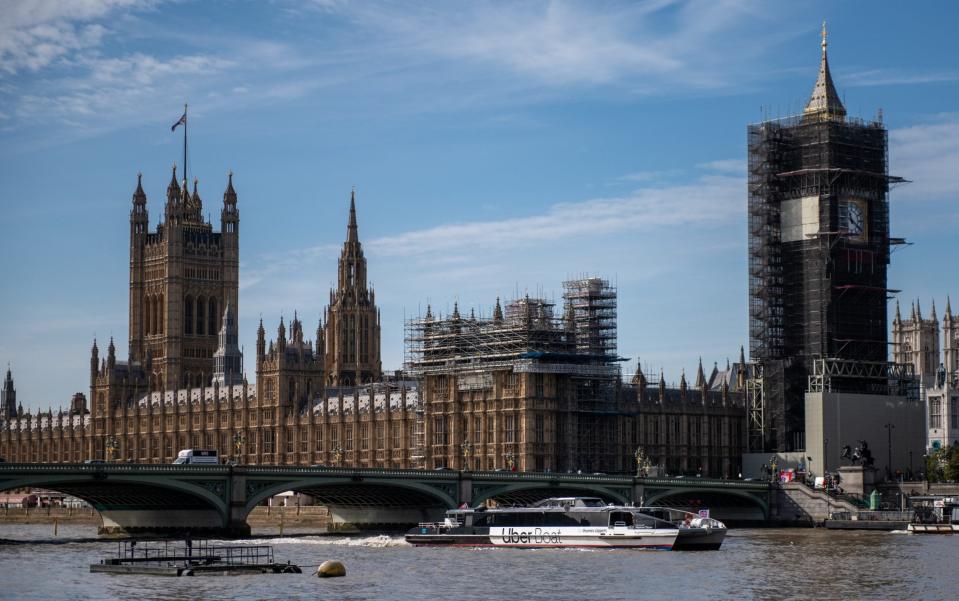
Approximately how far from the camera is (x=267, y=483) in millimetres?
119375

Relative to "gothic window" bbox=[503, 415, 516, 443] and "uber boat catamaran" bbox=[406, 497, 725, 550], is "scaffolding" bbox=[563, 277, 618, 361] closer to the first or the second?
"gothic window" bbox=[503, 415, 516, 443]

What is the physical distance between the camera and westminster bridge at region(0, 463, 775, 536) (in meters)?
113

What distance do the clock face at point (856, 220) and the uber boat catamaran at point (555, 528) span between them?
52798mm

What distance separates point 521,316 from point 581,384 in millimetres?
8002

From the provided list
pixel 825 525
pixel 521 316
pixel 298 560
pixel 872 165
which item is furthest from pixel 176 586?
pixel 872 165

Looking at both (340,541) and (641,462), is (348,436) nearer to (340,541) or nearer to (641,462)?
(641,462)

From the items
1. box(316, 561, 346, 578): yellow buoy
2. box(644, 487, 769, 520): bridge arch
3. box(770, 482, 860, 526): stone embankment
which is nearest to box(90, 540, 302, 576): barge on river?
box(316, 561, 346, 578): yellow buoy

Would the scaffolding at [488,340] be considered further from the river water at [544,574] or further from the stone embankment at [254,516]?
the river water at [544,574]

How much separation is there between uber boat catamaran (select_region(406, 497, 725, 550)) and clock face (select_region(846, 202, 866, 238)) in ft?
173

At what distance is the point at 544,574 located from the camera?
89438 mm

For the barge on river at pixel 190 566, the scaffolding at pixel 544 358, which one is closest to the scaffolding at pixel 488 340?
the scaffolding at pixel 544 358

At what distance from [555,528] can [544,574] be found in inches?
821

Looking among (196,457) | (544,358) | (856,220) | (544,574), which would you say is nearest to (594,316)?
(544,358)

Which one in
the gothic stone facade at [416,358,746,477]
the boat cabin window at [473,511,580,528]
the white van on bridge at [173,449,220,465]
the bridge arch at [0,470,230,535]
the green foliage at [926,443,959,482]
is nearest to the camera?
the bridge arch at [0,470,230,535]
